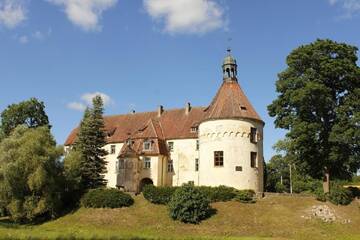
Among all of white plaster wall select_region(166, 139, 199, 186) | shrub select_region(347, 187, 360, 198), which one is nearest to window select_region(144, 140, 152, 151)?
white plaster wall select_region(166, 139, 199, 186)

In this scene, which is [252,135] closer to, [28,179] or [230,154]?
[230,154]

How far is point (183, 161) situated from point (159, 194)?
13.2 meters

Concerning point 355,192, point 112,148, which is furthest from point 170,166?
point 355,192

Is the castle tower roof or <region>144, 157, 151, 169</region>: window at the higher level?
the castle tower roof

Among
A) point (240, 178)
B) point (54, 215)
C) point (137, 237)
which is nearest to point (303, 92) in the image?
point (240, 178)

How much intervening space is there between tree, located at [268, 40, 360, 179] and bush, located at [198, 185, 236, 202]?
745cm

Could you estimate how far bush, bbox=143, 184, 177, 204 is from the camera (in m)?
43.2

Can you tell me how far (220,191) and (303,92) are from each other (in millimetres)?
12049

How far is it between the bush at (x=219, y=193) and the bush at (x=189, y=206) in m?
2.72

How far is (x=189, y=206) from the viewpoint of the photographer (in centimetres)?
3850

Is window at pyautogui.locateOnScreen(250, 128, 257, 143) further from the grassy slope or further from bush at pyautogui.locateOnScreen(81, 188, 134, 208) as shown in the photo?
bush at pyautogui.locateOnScreen(81, 188, 134, 208)

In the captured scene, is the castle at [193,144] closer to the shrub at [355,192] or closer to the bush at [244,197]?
the bush at [244,197]

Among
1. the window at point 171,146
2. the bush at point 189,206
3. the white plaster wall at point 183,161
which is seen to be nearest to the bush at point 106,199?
the bush at point 189,206

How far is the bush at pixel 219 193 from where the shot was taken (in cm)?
4300
